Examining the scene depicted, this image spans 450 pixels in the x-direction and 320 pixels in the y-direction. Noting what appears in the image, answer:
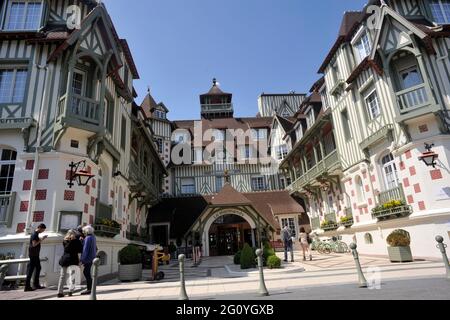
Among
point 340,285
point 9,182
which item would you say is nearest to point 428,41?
point 340,285

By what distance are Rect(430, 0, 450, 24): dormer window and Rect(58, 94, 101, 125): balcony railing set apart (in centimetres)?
1513

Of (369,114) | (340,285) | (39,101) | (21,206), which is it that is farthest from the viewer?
(369,114)

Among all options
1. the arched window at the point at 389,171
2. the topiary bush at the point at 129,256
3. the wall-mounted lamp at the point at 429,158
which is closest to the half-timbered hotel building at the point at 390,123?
the arched window at the point at 389,171

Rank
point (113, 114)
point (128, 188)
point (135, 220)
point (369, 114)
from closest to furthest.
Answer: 1. point (113, 114)
2. point (369, 114)
3. point (128, 188)
4. point (135, 220)

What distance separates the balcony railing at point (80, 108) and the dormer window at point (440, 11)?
15133 millimetres

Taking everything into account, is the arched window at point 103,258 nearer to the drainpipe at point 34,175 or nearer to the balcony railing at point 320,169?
the drainpipe at point 34,175

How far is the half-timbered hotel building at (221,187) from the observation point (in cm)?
1830

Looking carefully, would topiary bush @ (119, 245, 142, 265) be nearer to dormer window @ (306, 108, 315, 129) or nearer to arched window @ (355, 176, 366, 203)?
arched window @ (355, 176, 366, 203)

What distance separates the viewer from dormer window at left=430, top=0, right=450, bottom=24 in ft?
41.4

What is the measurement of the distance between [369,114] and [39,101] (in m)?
13.8

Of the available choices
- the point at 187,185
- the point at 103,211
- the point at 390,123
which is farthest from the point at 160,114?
the point at 390,123

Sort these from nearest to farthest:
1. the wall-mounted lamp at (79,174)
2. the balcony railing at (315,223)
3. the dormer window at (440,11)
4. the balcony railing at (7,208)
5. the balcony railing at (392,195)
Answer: the balcony railing at (7,208)
the wall-mounted lamp at (79,174)
the balcony railing at (392,195)
the dormer window at (440,11)
the balcony railing at (315,223)
